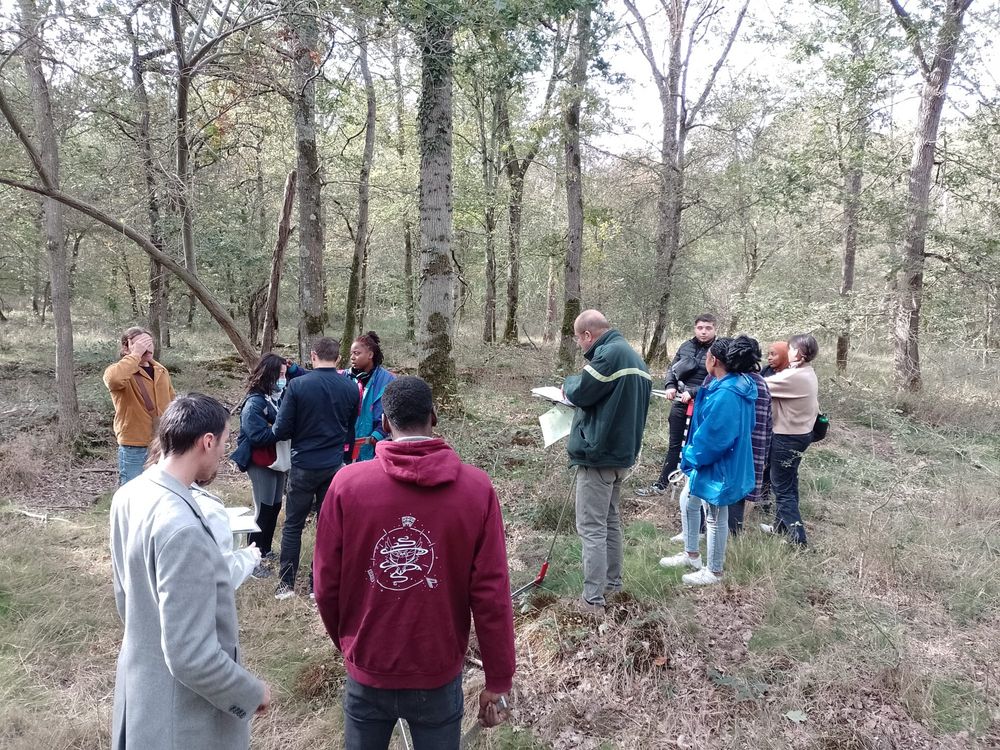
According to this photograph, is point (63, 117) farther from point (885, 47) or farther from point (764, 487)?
point (885, 47)


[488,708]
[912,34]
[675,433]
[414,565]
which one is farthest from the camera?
[912,34]

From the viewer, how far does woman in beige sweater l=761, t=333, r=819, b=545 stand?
16.4ft

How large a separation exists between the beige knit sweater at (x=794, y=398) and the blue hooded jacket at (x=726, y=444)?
3.39 ft

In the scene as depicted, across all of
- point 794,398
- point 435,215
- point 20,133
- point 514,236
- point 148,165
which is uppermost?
point 514,236

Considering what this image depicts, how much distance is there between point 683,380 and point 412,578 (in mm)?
4925

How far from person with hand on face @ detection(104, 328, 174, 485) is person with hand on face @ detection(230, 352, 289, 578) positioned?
3.52 ft

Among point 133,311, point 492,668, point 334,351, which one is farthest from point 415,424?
point 133,311

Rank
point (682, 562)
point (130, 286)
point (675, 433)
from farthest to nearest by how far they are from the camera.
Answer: point (130, 286), point (675, 433), point (682, 562)

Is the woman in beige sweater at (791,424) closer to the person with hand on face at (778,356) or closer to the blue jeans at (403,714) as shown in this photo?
the person with hand on face at (778,356)

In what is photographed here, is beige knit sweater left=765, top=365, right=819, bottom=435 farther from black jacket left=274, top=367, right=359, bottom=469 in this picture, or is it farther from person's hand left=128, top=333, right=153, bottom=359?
person's hand left=128, top=333, right=153, bottom=359

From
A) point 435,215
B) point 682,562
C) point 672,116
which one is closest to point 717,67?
point 672,116

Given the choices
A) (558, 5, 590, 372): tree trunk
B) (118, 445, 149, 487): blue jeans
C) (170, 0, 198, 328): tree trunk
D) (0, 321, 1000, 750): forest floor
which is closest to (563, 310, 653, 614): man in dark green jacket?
(0, 321, 1000, 750): forest floor

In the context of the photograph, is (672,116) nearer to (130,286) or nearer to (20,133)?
(20,133)

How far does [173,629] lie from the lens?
5.16 feet
